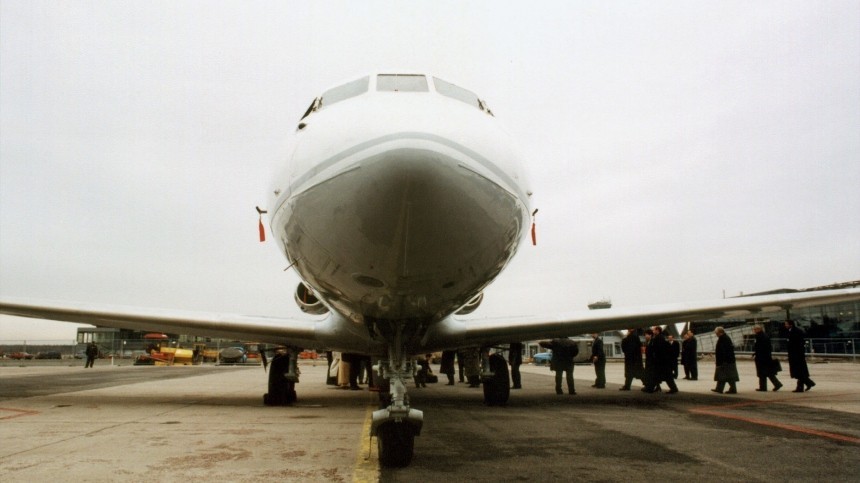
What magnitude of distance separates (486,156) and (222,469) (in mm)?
3030

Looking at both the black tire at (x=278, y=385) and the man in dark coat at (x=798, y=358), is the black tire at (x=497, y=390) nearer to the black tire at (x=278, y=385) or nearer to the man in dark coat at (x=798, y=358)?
the black tire at (x=278, y=385)

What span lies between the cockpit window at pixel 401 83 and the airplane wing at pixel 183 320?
15.9 ft

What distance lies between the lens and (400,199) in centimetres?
342

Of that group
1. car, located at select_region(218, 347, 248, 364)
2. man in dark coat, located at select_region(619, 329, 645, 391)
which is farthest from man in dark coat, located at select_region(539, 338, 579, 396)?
car, located at select_region(218, 347, 248, 364)

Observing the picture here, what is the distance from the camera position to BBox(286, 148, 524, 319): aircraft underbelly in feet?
11.2

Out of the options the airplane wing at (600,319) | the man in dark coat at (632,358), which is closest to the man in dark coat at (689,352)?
the man in dark coat at (632,358)

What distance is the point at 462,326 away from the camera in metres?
8.67

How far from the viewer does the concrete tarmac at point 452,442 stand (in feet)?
14.4

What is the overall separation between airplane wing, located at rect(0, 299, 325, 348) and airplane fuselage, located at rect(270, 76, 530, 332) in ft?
15.0

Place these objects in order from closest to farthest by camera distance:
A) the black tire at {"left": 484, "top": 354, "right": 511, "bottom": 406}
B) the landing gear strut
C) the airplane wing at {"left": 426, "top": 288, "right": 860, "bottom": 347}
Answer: the landing gear strut → the airplane wing at {"left": 426, "top": 288, "right": 860, "bottom": 347} → the black tire at {"left": 484, "top": 354, "right": 511, "bottom": 406}

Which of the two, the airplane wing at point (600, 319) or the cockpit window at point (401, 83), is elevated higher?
the cockpit window at point (401, 83)

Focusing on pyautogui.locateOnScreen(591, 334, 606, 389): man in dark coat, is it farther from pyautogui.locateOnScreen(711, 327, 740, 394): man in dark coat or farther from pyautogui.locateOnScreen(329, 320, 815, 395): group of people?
pyautogui.locateOnScreen(711, 327, 740, 394): man in dark coat

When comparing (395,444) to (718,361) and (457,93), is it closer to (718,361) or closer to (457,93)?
(457,93)

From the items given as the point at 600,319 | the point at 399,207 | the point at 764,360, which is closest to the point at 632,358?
the point at 764,360
